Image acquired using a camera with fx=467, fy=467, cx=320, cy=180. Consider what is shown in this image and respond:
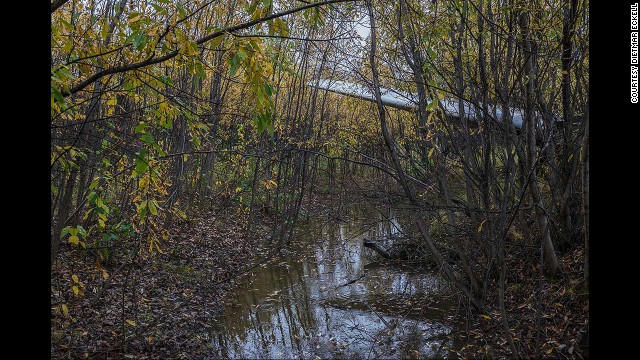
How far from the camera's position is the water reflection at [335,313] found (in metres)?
6.07

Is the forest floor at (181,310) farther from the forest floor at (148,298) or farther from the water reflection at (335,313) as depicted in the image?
the water reflection at (335,313)

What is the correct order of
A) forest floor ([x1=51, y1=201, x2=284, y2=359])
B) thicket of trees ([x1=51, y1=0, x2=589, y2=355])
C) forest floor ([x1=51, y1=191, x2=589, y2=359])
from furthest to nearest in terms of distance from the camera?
forest floor ([x1=51, y1=201, x2=284, y2=359])
forest floor ([x1=51, y1=191, x2=589, y2=359])
thicket of trees ([x1=51, y1=0, x2=589, y2=355])

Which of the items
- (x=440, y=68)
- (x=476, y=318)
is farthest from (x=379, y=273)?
(x=440, y=68)

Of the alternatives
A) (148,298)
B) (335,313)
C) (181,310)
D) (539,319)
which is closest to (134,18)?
(539,319)

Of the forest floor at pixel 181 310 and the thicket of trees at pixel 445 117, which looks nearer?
the thicket of trees at pixel 445 117

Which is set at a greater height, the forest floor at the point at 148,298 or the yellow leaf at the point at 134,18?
the yellow leaf at the point at 134,18

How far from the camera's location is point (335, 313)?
7.28 m

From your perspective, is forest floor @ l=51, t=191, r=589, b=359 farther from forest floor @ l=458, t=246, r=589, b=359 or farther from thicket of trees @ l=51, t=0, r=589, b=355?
thicket of trees @ l=51, t=0, r=589, b=355

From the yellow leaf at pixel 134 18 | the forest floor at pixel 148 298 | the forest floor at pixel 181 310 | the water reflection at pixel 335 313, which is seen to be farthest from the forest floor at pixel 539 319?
the yellow leaf at pixel 134 18

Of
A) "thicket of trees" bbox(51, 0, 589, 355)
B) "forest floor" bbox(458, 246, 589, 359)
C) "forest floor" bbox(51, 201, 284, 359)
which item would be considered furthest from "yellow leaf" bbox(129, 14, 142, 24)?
"forest floor" bbox(458, 246, 589, 359)

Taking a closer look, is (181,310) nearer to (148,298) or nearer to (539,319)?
(148,298)

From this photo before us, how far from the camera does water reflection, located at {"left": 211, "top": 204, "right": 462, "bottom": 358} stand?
6.07 m
